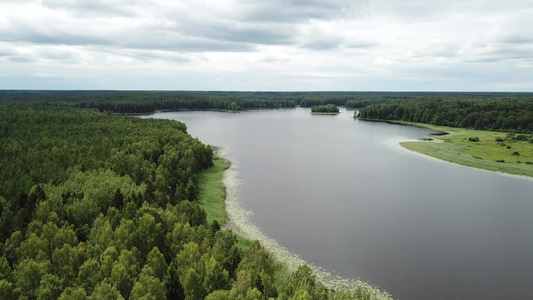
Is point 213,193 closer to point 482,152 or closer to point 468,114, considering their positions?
point 482,152

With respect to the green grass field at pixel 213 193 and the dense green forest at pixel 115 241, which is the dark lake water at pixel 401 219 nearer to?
the green grass field at pixel 213 193

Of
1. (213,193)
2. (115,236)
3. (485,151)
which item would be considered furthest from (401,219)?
(485,151)

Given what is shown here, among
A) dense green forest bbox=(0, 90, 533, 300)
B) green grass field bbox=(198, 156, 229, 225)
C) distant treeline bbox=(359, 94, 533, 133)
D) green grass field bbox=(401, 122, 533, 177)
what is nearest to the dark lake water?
green grass field bbox=(198, 156, 229, 225)

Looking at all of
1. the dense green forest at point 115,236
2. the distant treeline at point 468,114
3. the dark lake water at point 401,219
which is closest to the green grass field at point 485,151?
the dark lake water at point 401,219

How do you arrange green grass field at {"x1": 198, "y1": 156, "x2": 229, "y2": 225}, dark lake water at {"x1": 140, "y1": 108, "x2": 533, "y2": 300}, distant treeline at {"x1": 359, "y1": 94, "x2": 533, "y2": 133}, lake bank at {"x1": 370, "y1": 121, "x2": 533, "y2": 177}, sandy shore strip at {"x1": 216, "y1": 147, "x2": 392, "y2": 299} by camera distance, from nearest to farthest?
sandy shore strip at {"x1": 216, "y1": 147, "x2": 392, "y2": 299} < dark lake water at {"x1": 140, "y1": 108, "x2": 533, "y2": 300} < green grass field at {"x1": 198, "y1": 156, "x2": 229, "y2": 225} < lake bank at {"x1": 370, "y1": 121, "x2": 533, "y2": 177} < distant treeline at {"x1": 359, "y1": 94, "x2": 533, "y2": 133}

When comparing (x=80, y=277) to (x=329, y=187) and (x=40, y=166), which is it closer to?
(x=40, y=166)

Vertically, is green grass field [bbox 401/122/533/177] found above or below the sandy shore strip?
above

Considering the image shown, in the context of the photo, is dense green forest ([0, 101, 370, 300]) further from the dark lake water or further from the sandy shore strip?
the dark lake water
